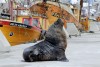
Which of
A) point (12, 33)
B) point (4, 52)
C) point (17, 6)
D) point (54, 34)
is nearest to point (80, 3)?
point (17, 6)

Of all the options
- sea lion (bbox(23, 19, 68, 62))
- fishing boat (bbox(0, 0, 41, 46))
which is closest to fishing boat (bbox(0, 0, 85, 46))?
fishing boat (bbox(0, 0, 41, 46))

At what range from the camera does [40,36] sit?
77.9 feet

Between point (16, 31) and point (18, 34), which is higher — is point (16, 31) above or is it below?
above

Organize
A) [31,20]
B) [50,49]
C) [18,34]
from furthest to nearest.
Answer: [31,20]
[18,34]
[50,49]

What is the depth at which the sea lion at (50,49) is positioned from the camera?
39.9ft

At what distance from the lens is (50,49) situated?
12383mm

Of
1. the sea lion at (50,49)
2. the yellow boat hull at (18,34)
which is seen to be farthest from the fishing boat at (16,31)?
the sea lion at (50,49)

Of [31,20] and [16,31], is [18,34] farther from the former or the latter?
[31,20]

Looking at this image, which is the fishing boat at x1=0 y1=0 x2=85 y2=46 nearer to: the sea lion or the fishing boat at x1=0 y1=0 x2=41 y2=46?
the fishing boat at x1=0 y1=0 x2=41 y2=46

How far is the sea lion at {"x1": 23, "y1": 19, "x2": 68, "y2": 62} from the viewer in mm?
12148

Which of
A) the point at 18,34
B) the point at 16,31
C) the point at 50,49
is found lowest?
the point at 18,34

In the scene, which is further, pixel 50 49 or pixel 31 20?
pixel 31 20

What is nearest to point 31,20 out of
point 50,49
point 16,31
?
point 16,31

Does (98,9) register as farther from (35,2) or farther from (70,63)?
(70,63)
